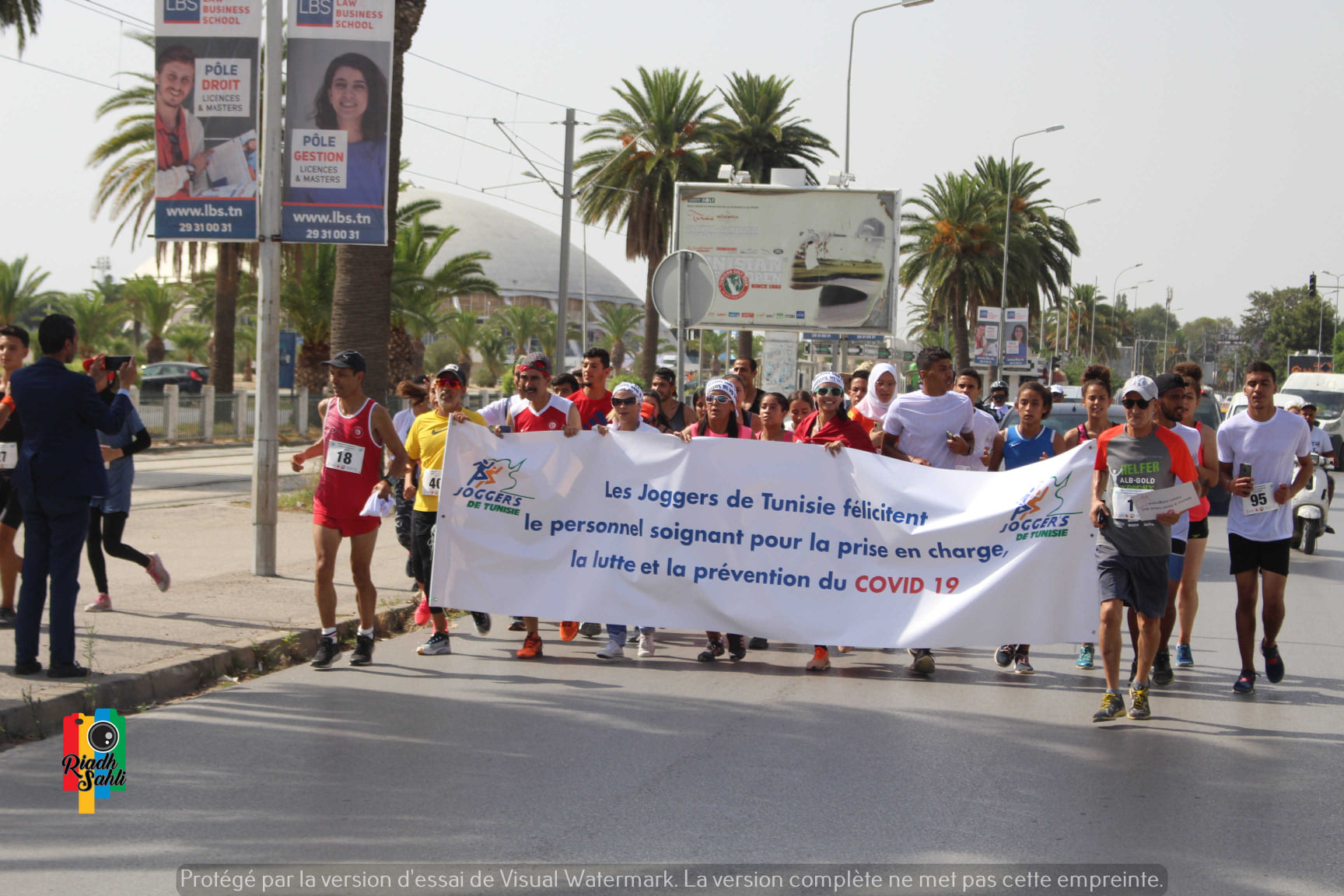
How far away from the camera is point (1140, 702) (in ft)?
21.6

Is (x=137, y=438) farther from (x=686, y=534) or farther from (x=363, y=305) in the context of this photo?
(x=363, y=305)

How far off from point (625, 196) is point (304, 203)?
28.1 metres

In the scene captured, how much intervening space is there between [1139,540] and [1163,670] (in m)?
1.39

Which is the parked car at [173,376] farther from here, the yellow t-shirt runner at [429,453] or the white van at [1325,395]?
the yellow t-shirt runner at [429,453]

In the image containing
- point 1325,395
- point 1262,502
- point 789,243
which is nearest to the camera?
point 1262,502

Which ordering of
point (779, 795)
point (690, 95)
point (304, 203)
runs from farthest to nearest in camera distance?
point (690, 95) < point (304, 203) < point (779, 795)

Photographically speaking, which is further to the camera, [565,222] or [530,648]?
[565,222]

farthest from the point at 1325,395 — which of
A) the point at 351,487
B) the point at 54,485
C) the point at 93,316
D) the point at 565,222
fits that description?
the point at 93,316

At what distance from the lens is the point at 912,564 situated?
7.68 meters

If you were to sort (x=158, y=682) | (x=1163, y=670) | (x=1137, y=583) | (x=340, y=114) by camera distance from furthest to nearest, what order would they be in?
(x=340, y=114) → (x=1163, y=670) → (x=158, y=682) → (x=1137, y=583)

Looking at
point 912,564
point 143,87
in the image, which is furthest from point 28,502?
point 143,87

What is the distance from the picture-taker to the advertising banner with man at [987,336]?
47406 mm

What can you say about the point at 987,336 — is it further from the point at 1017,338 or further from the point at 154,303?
the point at 154,303

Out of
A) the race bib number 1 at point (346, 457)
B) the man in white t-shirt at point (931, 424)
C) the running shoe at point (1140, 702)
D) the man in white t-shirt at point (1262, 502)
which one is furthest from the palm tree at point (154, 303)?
the running shoe at point (1140, 702)
